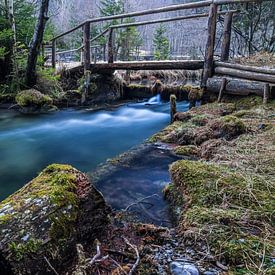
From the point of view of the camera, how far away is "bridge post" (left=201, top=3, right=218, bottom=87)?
6207mm

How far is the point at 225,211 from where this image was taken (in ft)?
6.82

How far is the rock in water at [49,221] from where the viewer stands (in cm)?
164

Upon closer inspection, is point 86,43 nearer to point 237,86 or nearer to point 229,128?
point 237,86

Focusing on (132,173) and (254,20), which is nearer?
(132,173)

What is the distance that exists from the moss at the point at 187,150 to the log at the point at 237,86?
2.28 m

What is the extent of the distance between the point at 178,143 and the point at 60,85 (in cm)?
611

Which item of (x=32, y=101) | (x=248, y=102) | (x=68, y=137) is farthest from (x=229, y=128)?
(x=32, y=101)

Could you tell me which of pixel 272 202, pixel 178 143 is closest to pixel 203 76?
pixel 178 143

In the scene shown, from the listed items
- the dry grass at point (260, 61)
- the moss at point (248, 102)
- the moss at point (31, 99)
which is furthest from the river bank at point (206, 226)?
the moss at point (31, 99)

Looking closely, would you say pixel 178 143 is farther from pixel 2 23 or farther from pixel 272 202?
pixel 2 23

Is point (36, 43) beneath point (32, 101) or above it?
above

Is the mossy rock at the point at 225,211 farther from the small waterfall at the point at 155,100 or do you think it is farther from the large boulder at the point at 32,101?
the small waterfall at the point at 155,100

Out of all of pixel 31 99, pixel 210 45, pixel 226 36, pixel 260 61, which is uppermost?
pixel 226 36

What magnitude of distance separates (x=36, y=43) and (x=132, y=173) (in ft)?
20.2
